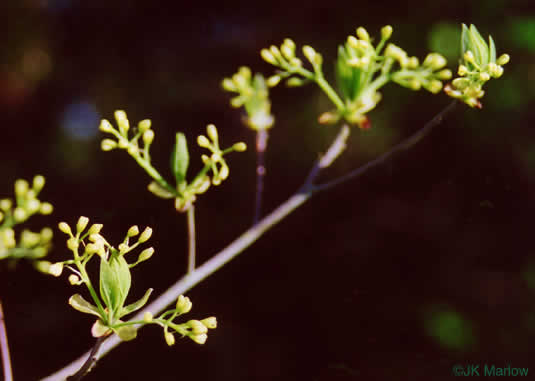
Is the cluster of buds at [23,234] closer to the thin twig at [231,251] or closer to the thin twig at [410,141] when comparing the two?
the thin twig at [231,251]

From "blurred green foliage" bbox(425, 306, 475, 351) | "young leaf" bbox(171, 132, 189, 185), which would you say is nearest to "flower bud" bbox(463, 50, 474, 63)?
"young leaf" bbox(171, 132, 189, 185)

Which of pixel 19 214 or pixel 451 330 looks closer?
pixel 19 214

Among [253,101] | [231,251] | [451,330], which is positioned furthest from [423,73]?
[451,330]

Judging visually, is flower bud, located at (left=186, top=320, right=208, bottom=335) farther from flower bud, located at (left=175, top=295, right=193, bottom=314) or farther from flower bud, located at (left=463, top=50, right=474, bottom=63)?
flower bud, located at (left=463, top=50, right=474, bottom=63)

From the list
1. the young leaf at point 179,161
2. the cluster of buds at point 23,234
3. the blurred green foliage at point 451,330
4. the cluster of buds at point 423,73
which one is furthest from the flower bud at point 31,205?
the blurred green foliage at point 451,330

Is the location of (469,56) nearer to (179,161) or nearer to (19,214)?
(179,161)

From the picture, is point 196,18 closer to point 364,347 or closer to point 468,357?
point 364,347

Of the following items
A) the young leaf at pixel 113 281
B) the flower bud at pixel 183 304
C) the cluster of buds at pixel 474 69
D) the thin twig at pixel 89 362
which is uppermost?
the cluster of buds at pixel 474 69

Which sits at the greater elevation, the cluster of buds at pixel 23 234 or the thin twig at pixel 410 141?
the thin twig at pixel 410 141
